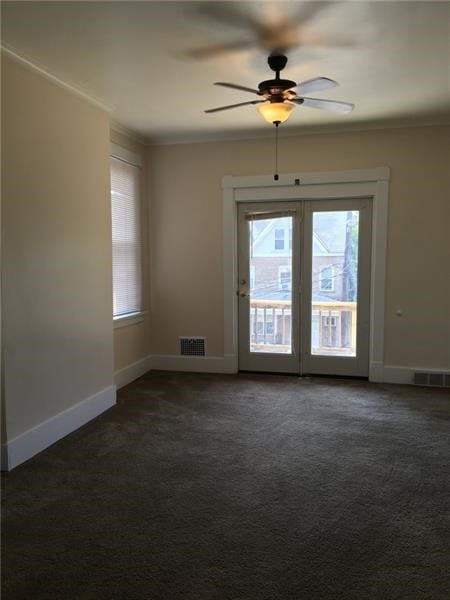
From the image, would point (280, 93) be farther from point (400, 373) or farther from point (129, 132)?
point (400, 373)

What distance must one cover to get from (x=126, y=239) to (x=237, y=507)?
10.9 ft

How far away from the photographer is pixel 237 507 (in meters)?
2.60

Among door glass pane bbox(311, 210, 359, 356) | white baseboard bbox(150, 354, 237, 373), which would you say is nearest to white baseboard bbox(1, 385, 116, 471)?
white baseboard bbox(150, 354, 237, 373)

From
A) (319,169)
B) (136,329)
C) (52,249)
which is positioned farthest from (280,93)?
(136,329)

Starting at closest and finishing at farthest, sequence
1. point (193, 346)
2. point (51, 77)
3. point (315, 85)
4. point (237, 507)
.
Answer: point (237, 507)
point (315, 85)
point (51, 77)
point (193, 346)

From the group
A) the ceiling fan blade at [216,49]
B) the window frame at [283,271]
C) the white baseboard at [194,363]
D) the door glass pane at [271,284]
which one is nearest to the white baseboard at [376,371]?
the door glass pane at [271,284]

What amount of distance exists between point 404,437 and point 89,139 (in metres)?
3.54

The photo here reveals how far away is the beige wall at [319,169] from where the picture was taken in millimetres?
4801

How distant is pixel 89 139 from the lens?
389 centimetres

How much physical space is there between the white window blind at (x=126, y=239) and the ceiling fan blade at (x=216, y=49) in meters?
1.97

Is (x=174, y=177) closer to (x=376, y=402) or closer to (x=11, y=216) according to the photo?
(x=11, y=216)

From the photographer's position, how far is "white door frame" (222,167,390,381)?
16.1 ft

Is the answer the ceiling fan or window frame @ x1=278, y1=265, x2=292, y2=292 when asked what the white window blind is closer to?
window frame @ x1=278, y1=265, x2=292, y2=292

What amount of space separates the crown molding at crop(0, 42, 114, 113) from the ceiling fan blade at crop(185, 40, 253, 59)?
3.55 feet
